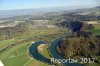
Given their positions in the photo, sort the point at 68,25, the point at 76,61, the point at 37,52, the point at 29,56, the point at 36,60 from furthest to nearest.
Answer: the point at 68,25, the point at 37,52, the point at 29,56, the point at 36,60, the point at 76,61

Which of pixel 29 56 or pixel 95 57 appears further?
pixel 29 56

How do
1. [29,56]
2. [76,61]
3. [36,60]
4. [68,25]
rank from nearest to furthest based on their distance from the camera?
1. [76,61]
2. [36,60]
3. [29,56]
4. [68,25]

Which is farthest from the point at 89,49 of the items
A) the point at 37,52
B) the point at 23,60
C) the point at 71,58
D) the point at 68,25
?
the point at 68,25

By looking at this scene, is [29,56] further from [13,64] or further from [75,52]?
[75,52]

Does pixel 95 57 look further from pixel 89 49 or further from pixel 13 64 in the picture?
pixel 13 64

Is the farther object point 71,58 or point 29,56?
point 29,56

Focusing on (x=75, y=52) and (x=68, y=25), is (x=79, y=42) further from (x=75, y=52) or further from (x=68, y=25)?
(x=68, y=25)

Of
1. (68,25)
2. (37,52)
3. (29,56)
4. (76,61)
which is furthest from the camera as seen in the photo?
(68,25)

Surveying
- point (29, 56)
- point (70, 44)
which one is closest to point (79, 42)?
point (70, 44)

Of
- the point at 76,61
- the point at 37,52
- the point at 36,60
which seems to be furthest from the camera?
the point at 37,52
